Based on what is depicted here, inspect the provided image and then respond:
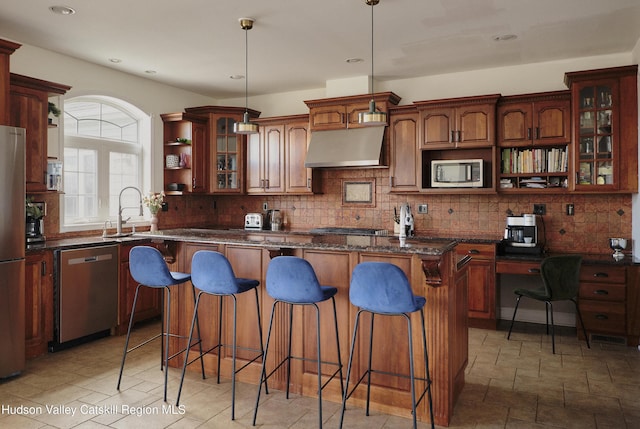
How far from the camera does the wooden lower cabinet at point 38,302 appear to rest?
154 inches

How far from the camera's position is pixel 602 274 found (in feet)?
14.2

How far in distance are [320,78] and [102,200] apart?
9.92 ft

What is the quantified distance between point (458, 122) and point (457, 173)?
565 mm

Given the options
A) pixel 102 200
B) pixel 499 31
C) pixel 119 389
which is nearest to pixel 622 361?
pixel 499 31

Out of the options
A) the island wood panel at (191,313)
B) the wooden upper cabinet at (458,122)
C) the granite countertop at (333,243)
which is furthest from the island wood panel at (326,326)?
the wooden upper cabinet at (458,122)

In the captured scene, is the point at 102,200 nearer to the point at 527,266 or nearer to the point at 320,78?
the point at 320,78

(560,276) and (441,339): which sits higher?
(560,276)

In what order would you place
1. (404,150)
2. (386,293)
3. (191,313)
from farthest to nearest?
(404,150)
(191,313)
(386,293)

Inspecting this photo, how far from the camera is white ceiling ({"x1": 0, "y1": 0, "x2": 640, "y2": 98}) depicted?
3645 mm

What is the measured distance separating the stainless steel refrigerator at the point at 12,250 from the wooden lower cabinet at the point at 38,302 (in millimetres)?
383

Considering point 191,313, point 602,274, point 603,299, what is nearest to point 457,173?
point 602,274

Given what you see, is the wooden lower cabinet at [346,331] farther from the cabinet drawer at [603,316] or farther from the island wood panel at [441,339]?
the cabinet drawer at [603,316]

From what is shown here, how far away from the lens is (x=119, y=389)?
10.9ft

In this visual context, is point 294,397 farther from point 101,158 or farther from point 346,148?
point 101,158
